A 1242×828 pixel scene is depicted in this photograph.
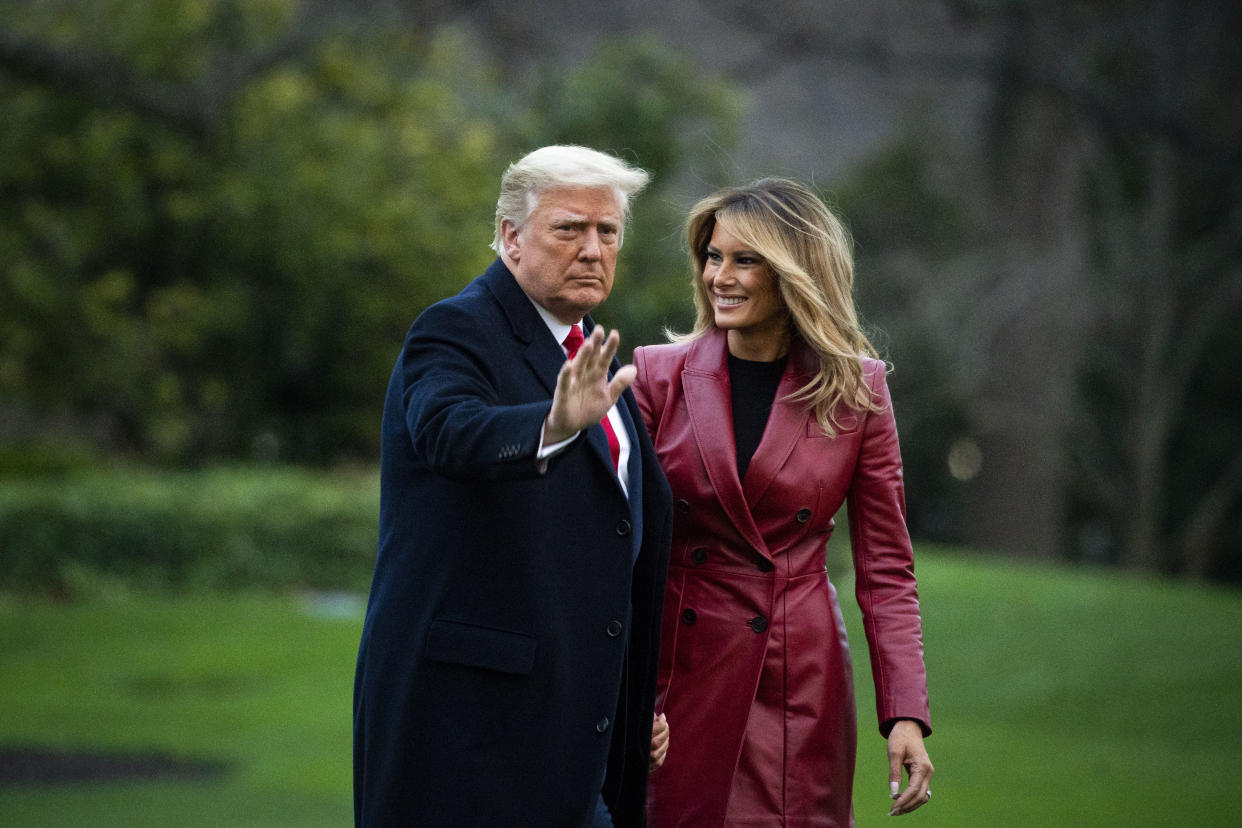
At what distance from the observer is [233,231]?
721 inches

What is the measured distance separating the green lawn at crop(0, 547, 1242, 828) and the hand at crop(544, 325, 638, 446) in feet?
18.5

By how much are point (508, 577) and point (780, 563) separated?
3.04 feet

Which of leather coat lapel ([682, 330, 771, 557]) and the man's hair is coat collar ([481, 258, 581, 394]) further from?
leather coat lapel ([682, 330, 771, 557])

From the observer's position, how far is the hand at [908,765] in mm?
3602

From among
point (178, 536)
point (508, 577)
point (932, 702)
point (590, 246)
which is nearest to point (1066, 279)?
point (932, 702)

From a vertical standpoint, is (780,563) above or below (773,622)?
above

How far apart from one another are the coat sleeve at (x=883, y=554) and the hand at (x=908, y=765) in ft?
0.34

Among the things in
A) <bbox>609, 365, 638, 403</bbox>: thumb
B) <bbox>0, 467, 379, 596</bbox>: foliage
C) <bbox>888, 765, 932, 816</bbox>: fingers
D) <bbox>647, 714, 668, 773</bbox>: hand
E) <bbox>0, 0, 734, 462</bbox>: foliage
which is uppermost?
<bbox>0, 0, 734, 462</bbox>: foliage

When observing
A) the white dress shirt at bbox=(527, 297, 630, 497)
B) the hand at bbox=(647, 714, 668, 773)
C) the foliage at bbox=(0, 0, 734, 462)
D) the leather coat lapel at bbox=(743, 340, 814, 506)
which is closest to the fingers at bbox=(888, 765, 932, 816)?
the hand at bbox=(647, 714, 668, 773)

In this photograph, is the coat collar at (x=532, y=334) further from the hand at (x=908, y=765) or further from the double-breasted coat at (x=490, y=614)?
the hand at (x=908, y=765)

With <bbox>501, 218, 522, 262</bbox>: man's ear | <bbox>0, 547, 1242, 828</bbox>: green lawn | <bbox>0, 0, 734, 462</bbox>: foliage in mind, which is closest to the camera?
<bbox>501, 218, 522, 262</bbox>: man's ear

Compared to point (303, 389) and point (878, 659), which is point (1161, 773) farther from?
point (303, 389)

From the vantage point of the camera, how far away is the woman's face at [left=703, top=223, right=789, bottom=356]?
376cm

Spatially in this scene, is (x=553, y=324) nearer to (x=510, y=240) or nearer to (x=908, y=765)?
(x=510, y=240)
